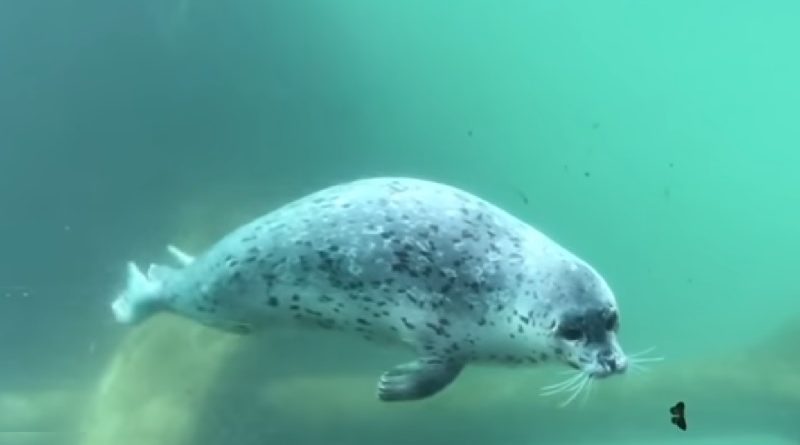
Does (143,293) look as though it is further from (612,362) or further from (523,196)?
(523,196)

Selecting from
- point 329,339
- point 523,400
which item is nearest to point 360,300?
point 329,339

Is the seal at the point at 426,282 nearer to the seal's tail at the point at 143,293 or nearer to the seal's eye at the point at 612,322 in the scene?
the seal's eye at the point at 612,322

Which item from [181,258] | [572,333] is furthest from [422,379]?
[181,258]

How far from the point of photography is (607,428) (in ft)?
16.6

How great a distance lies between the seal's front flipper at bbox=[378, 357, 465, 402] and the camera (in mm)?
3350

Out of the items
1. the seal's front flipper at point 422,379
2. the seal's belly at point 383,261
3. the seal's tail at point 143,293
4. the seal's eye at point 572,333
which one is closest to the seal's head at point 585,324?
the seal's eye at point 572,333

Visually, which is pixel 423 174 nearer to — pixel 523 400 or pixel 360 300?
pixel 523 400

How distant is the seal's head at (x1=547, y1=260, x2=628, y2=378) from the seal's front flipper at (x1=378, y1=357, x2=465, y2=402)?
43 cm

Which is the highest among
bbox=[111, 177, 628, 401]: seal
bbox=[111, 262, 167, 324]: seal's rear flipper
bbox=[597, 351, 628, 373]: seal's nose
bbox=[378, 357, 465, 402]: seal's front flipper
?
bbox=[111, 262, 167, 324]: seal's rear flipper

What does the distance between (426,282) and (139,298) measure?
1423 mm

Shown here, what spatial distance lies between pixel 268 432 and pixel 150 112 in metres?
1.83

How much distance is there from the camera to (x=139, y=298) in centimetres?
404

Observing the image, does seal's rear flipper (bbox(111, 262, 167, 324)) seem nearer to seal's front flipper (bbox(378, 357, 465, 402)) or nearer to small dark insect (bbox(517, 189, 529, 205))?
seal's front flipper (bbox(378, 357, 465, 402))

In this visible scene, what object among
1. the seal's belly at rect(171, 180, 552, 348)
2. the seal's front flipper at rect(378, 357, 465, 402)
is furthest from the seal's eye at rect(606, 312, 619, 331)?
the seal's front flipper at rect(378, 357, 465, 402)
